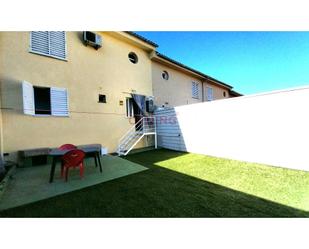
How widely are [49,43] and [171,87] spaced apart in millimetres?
8543

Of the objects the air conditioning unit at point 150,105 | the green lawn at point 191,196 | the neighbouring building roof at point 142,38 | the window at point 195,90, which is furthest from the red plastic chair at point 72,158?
the window at point 195,90

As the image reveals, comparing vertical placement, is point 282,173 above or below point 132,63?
below

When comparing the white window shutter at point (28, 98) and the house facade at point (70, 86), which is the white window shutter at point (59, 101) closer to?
the house facade at point (70, 86)

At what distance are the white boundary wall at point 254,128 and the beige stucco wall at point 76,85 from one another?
3.85 m

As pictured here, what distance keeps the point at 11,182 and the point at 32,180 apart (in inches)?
20.8

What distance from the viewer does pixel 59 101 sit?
24.6 ft

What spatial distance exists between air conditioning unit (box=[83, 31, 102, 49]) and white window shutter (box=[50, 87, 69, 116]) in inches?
109

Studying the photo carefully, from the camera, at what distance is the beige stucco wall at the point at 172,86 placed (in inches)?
480

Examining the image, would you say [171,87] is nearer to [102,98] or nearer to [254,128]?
[102,98]

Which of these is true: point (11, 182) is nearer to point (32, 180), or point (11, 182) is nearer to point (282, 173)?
point (32, 180)

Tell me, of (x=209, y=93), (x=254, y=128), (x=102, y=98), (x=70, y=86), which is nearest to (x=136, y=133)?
(x=102, y=98)

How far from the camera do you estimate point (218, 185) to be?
14.6ft
